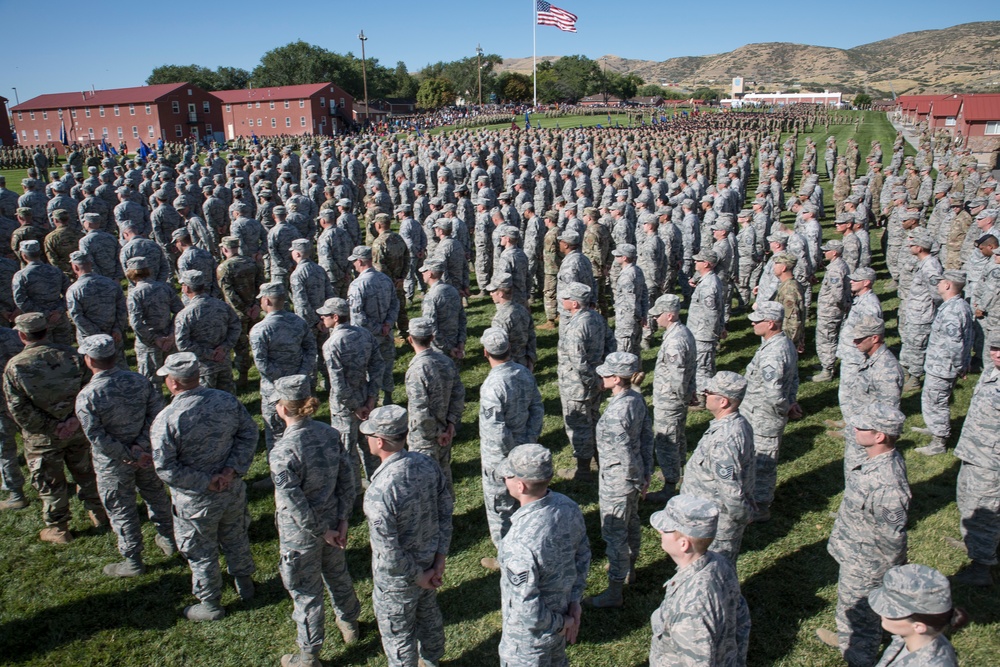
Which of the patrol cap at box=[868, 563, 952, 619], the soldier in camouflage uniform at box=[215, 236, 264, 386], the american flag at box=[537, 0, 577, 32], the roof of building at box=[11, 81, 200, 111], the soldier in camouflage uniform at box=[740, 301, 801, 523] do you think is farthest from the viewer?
the roof of building at box=[11, 81, 200, 111]

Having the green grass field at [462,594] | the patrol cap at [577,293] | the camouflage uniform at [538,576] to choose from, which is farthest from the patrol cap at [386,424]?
the patrol cap at [577,293]

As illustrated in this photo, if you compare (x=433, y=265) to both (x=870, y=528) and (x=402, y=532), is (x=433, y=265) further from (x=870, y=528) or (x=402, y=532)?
(x=870, y=528)

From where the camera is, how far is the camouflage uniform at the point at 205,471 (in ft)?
15.9

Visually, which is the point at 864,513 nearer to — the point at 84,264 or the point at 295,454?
the point at 295,454

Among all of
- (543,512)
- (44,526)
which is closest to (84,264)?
(44,526)

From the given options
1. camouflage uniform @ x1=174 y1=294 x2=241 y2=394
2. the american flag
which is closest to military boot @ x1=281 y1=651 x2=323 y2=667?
camouflage uniform @ x1=174 y1=294 x2=241 y2=394

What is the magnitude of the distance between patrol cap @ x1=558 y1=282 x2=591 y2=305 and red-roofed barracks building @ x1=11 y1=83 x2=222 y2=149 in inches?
2478

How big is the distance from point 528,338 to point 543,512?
4.91 meters

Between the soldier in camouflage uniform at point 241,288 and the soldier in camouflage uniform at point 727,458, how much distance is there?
719cm

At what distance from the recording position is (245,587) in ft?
18.3

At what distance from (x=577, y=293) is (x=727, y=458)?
263cm

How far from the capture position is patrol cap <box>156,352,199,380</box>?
487 centimetres

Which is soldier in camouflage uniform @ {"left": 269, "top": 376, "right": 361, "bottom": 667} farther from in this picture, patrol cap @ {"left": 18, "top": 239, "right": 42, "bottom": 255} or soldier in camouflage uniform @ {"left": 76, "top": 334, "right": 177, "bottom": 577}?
patrol cap @ {"left": 18, "top": 239, "right": 42, "bottom": 255}

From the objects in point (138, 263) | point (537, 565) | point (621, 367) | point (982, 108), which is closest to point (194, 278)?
point (138, 263)
